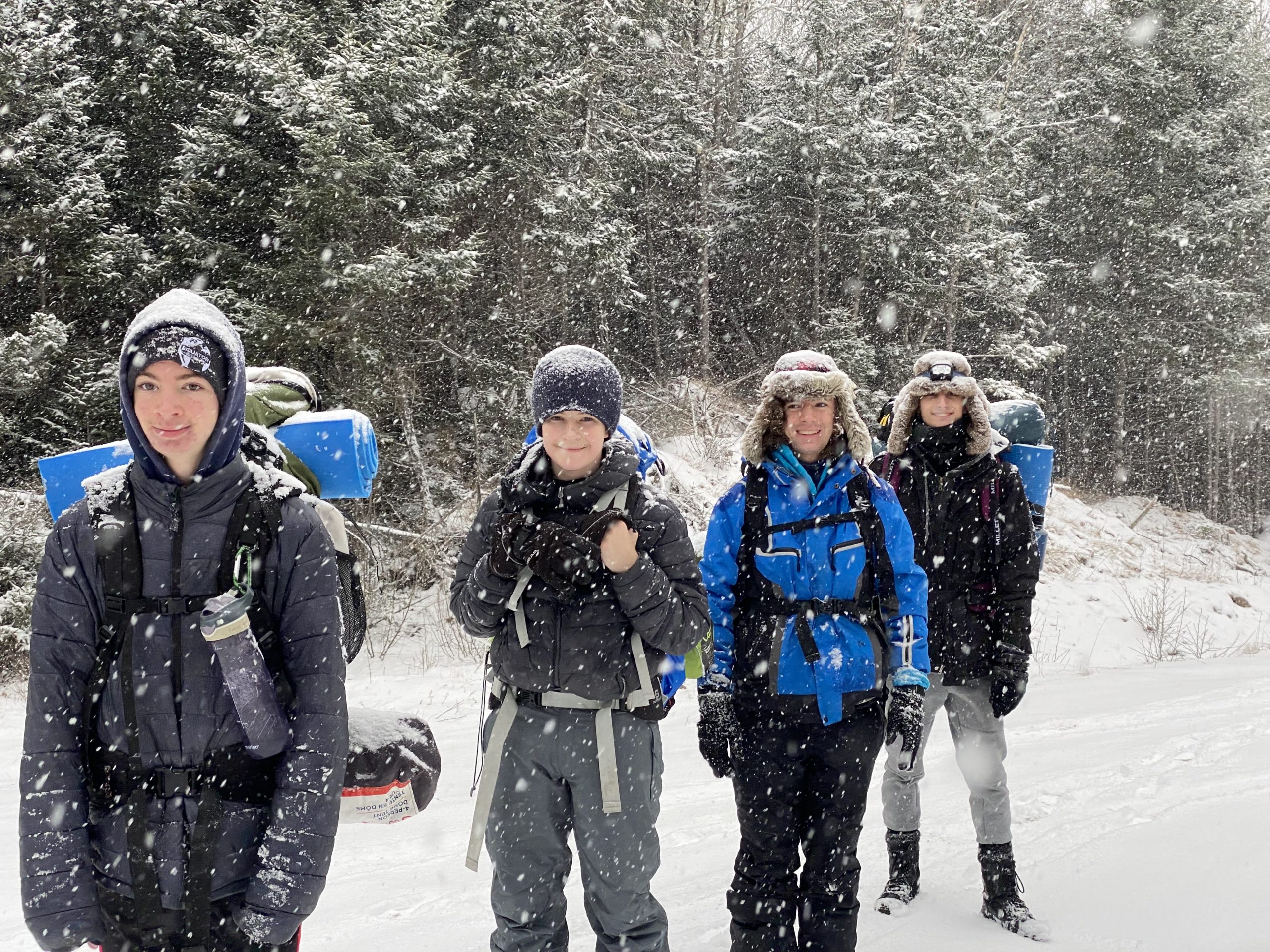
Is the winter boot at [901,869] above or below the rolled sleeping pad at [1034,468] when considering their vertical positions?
below

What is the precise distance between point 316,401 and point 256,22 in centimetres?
991

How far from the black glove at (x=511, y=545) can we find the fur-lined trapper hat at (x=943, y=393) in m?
1.96

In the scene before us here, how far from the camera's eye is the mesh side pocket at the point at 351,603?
2475 millimetres

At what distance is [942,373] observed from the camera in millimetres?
3887

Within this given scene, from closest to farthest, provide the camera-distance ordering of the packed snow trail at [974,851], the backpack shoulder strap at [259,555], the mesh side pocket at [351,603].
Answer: the backpack shoulder strap at [259,555] < the mesh side pocket at [351,603] < the packed snow trail at [974,851]

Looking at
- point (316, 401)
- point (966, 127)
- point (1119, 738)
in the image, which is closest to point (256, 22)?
point (316, 401)

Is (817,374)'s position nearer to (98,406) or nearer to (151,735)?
(151,735)

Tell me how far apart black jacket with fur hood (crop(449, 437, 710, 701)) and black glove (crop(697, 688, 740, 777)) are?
1.52ft

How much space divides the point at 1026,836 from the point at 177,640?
443cm

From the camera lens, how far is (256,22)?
10.7 meters

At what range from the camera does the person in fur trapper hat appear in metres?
3.75

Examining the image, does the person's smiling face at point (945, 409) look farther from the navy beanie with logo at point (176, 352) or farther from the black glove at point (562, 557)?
the navy beanie with logo at point (176, 352)

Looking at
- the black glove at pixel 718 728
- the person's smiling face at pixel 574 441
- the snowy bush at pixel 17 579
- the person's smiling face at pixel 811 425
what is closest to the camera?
→ the person's smiling face at pixel 574 441

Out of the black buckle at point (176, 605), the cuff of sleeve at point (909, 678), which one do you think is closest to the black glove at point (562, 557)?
the black buckle at point (176, 605)
